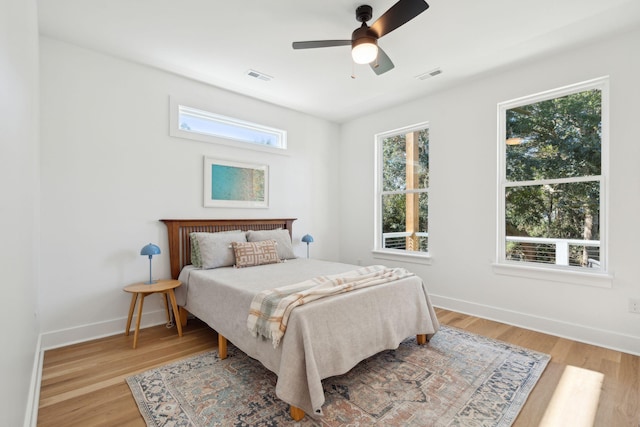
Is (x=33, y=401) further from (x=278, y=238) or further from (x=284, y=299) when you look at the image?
(x=278, y=238)

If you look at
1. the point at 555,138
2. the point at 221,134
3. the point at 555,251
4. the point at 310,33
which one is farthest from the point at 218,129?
the point at 555,251

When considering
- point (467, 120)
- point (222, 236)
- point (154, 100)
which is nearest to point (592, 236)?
point (467, 120)

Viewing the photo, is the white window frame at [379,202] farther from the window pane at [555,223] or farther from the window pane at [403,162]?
the window pane at [555,223]

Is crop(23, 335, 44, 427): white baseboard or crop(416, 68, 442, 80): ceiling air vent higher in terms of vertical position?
crop(416, 68, 442, 80): ceiling air vent

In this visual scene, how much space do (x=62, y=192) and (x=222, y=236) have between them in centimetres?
149

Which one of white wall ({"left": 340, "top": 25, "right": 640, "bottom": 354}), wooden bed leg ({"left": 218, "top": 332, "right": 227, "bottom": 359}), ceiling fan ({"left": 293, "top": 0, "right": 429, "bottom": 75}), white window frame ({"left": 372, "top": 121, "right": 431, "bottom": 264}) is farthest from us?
white window frame ({"left": 372, "top": 121, "right": 431, "bottom": 264})

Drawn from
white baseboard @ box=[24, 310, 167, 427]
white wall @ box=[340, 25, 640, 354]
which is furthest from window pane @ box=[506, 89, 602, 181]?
white baseboard @ box=[24, 310, 167, 427]

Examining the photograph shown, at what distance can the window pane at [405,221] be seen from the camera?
4.23 metres

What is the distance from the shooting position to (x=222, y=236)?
3.43m

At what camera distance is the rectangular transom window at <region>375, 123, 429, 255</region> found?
4.23 metres

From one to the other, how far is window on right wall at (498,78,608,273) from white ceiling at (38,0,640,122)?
1.74ft

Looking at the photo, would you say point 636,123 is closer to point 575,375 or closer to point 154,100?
point 575,375

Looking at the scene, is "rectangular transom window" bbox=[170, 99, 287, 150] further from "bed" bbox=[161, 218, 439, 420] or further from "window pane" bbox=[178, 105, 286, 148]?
"bed" bbox=[161, 218, 439, 420]

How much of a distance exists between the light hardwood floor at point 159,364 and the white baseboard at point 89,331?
77 mm
